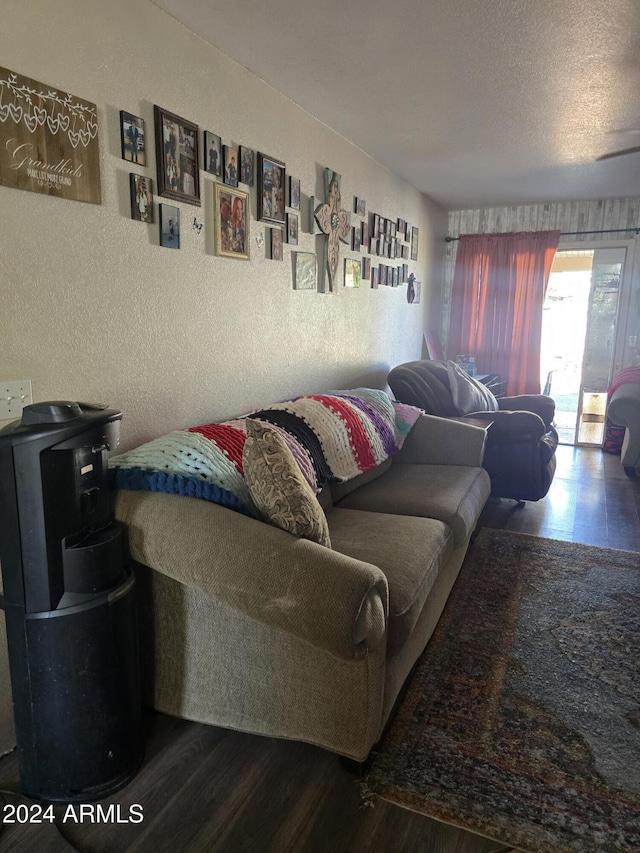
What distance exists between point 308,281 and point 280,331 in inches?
14.8

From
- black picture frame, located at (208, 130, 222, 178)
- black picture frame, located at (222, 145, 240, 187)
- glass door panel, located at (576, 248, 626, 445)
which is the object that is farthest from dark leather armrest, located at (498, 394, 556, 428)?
black picture frame, located at (208, 130, 222, 178)

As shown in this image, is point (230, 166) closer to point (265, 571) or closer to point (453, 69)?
point (453, 69)

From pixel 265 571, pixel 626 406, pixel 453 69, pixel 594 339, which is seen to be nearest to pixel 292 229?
pixel 453 69

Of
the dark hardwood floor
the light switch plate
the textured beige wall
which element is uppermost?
the textured beige wall

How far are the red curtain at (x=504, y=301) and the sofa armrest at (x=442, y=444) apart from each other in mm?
2550

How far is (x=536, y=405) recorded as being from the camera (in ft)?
14.4

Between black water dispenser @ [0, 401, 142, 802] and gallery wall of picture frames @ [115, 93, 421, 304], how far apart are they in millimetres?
973

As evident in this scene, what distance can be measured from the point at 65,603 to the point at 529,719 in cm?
143

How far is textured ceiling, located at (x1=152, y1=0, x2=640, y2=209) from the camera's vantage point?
2.05 metres

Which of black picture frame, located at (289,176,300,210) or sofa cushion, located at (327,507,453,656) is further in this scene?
black picture frame, located at (289,176,300,210)

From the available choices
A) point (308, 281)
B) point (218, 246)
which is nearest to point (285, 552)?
point (218, 246)

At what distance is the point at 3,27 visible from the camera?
1.53m

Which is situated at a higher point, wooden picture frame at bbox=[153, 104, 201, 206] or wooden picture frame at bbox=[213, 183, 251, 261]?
wooden picture frame at bbox=[153, 104, 201, 206]

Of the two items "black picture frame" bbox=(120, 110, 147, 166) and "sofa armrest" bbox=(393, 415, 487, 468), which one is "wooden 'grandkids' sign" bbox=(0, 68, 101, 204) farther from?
"sofa armrest" bbox=(393, 415, 487, 468)
